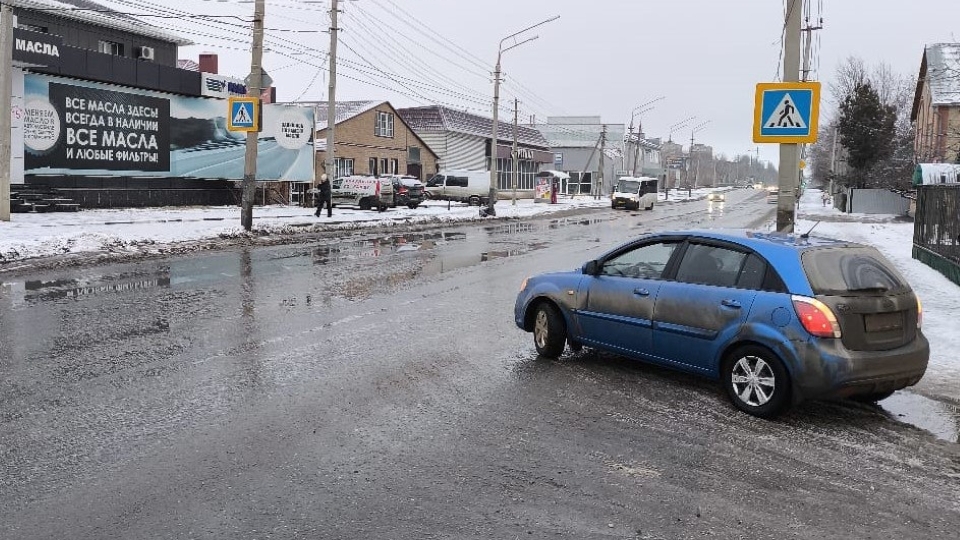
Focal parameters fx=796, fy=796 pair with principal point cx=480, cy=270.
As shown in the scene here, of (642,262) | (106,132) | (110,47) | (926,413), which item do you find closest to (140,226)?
(106,132)

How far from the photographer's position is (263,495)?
4348 millimetres

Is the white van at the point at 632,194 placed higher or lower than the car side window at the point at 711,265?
higher

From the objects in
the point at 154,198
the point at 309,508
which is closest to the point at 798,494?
the point at 309,508

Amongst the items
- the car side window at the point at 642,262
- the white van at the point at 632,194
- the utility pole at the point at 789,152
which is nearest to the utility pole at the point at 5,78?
the utility pole at the point at 789,152

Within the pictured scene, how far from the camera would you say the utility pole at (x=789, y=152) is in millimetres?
11773

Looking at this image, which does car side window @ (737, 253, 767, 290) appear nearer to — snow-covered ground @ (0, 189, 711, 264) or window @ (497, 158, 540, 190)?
snow-covered ground @ (0, 189, 711, 264)

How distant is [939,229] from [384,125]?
1536 inches

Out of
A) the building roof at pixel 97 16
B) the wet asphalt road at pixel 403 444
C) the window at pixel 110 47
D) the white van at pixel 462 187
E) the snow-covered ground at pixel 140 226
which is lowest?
the wet asphalt road at pixel 403 444

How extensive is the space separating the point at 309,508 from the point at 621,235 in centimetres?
2307

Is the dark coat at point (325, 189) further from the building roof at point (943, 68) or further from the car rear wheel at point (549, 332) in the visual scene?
A: the building roof at point (943, 68)

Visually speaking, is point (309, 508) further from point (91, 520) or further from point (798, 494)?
point (798, 494)

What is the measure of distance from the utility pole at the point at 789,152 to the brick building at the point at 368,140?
33.5 meters

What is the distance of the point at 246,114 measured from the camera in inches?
867

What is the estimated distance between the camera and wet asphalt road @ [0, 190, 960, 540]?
4.12 meters
